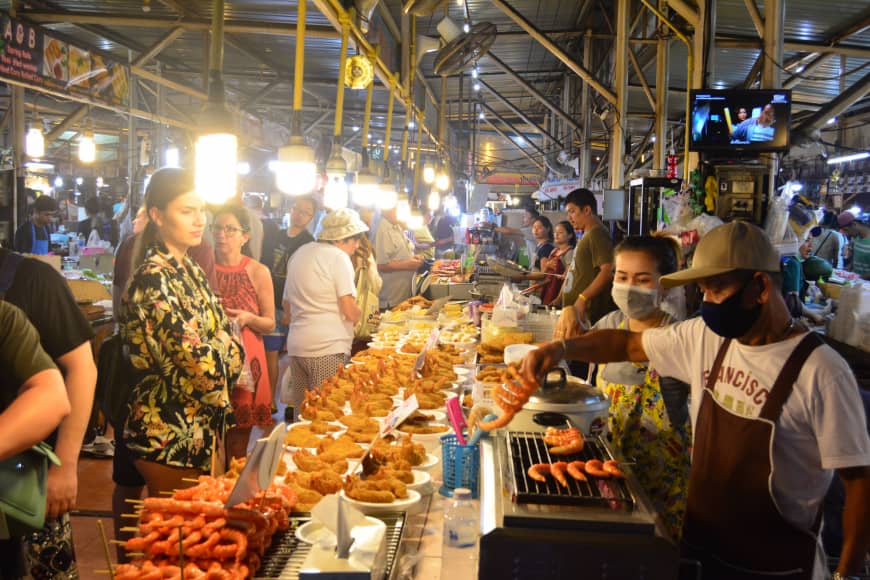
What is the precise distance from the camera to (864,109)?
56.2ft

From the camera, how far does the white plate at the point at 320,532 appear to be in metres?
2.18

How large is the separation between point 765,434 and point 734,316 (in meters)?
0.40

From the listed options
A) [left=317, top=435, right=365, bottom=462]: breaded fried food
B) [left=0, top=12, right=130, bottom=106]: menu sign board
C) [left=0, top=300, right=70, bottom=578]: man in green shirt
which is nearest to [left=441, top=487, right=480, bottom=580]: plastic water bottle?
[left=317, top=435, right=365, bottom=462]: breaded fried food

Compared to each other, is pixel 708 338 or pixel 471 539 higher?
pixel 708 338

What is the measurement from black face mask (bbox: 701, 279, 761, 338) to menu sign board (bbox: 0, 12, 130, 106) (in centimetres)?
826

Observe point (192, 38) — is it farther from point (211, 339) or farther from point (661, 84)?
point (211, 339)

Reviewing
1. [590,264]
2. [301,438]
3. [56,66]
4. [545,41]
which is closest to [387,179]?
[590,264]

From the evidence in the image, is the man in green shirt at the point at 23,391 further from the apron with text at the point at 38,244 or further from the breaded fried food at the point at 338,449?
the apron with text at the point at 38,244

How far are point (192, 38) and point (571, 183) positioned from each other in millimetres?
9045

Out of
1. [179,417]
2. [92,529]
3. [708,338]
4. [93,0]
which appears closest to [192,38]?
[93,0]

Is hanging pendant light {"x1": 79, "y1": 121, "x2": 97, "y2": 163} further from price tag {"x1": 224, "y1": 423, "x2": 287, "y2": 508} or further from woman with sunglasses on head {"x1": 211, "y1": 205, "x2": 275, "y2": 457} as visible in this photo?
price tag {"x1": 224, "y1": 423, "x2": 287, "y2": 508}

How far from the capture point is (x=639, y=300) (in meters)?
3.46

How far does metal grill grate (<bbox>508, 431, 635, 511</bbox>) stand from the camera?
2021mm

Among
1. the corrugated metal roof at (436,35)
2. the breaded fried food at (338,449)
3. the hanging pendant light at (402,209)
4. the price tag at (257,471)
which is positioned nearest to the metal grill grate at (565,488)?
the price tag at (257,471)
